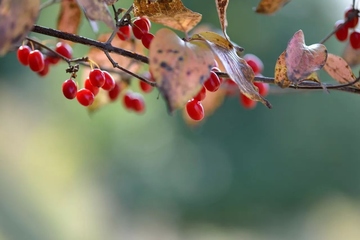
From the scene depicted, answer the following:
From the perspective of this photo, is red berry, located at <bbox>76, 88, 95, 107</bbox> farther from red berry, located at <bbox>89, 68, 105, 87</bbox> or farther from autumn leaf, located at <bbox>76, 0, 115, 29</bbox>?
autumn leaf, located at <bbox>76, 0, 115, 29</bbox>

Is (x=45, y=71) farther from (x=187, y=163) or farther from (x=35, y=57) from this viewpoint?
(x=187, y=163)

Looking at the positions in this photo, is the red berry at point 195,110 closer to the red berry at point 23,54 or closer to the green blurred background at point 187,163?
the red berry at point 23,54

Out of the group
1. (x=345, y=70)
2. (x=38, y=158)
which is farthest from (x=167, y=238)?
(x=345, y=70)

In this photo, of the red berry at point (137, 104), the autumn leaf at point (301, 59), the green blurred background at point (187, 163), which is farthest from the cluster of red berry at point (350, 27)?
the green blurred background at point (187, 163)

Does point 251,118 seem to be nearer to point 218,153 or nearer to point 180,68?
point 218,153

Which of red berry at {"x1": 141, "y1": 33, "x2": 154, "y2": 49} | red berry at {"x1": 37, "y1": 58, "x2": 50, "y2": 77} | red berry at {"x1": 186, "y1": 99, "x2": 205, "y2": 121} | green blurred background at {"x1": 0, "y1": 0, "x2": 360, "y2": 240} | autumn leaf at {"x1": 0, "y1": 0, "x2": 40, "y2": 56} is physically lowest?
autumn leaf at {"x1": 0, "y1": 0, "x2": 40, "y2": 56}

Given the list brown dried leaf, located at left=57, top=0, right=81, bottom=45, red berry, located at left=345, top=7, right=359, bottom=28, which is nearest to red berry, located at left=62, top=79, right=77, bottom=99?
brown dried leaf, located at left=57, top=0, right=81, bottom=45
